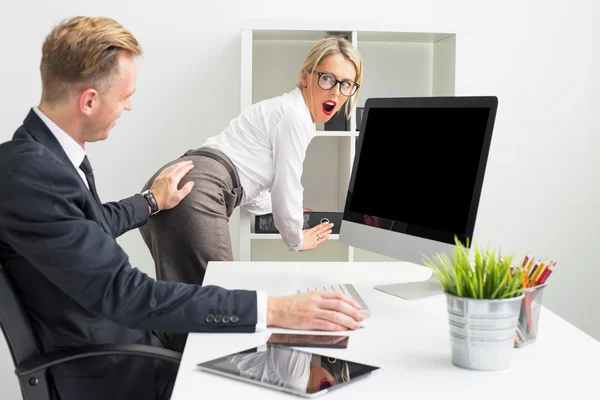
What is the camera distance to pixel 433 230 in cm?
179

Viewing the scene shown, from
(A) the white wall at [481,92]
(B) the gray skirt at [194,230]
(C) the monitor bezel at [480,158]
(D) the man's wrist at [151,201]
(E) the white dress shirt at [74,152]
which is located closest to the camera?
(E) the white dress shirt at [74,152]

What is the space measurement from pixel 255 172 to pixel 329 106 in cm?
39

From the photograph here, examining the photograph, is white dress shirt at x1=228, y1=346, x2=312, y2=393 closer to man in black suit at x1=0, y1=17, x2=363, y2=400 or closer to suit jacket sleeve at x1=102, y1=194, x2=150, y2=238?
man in black suit at x1=0, y1=17, x2=363, y2=400

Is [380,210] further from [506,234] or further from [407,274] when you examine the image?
[506,234]

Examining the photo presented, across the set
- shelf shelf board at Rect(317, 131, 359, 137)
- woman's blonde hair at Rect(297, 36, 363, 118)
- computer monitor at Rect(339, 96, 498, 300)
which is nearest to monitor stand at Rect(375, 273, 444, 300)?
computer monitor at Rect(339, 96, 498, 300)

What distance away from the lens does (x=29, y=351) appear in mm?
1462

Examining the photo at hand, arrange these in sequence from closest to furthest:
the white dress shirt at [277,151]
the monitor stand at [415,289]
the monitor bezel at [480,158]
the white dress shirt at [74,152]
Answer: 1. the white dress shirt at [74,152]
2. the monitor bezel at [480,158]
3. the monitor stand at [415,289]
4. the white dress shirt at [277,151]

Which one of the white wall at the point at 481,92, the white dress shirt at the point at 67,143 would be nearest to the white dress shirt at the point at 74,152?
the white dress shirt at the point at 67,143

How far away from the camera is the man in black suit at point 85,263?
1.38 m

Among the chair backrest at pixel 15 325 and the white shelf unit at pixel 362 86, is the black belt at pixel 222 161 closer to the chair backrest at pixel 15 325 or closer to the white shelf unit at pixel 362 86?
the white shelf unit at pixel 362 86

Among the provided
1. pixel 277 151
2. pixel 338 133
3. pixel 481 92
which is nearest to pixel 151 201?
pixel 277 151

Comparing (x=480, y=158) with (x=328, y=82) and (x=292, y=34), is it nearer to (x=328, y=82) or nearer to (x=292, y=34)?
(x=328, y=82)

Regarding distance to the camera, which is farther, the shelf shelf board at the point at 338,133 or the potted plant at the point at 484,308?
the shelf shelf board at the point at 338,133

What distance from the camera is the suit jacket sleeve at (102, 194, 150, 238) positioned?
6.88 ft
